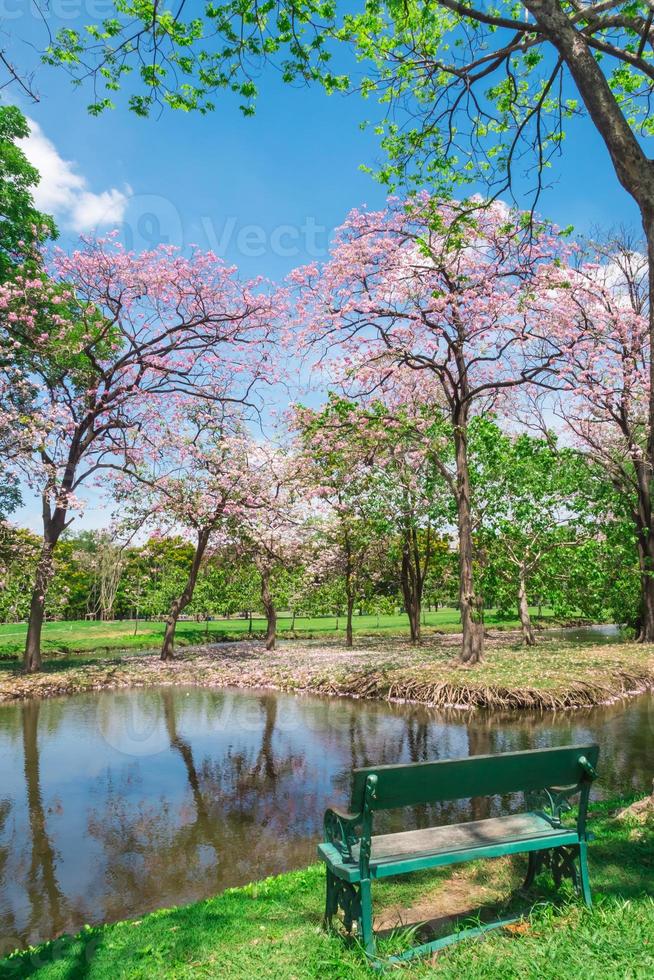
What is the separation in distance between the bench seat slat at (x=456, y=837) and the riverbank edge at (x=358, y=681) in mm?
9082

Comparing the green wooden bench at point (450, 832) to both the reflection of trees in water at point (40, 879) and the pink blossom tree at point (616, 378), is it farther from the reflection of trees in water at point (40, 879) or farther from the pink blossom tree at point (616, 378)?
the pink blossom tree at point (616, 378)

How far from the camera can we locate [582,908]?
3594 millimetres

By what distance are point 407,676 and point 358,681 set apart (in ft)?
4.34

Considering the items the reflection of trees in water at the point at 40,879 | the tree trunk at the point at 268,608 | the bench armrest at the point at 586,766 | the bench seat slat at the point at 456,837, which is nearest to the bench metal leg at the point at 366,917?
the bench seat slat at the point at 456,837

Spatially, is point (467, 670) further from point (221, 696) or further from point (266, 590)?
point (266, 590)

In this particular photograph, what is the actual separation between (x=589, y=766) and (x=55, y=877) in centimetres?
459

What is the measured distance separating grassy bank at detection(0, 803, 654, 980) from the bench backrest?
0.69 m

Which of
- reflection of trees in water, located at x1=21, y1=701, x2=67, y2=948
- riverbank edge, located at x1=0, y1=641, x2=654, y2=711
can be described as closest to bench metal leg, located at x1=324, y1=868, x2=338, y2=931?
reflection of trees in water, located at x1=21, y1=701, x2=67, y2=948

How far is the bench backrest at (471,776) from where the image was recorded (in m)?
3.46

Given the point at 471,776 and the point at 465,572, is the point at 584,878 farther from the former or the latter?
the point at 465,572

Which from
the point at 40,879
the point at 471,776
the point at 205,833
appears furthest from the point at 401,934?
the point at 40,879

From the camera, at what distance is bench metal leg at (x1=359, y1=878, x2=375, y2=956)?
3215 mm

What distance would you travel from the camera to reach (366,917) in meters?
3.27

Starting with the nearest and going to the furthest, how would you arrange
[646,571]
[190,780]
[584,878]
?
[584,878] < [190,780] < [646,571]
